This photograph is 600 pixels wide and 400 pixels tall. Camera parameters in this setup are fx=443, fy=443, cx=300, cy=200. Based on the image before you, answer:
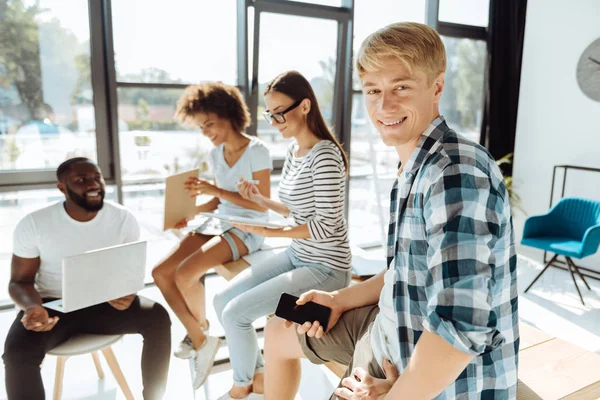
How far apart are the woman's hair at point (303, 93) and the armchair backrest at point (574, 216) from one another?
8.62ft

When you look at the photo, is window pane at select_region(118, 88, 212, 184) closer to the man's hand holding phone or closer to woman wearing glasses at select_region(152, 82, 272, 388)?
woman wearing glasses at select_region(152, 82, 272, 388)

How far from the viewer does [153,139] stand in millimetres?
3402

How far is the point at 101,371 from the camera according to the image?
2.28 meters

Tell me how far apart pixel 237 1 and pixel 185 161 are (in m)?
1.31

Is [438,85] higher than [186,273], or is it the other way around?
[438,85]

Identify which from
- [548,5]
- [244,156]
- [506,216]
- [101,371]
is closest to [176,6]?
[244,156]

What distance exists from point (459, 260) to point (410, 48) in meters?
0.44

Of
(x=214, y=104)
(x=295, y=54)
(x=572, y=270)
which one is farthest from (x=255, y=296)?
(x=572, y=270)

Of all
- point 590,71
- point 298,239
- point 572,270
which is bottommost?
point 572,270

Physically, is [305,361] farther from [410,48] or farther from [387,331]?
[410,48]

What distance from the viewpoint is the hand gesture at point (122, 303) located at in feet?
6.47

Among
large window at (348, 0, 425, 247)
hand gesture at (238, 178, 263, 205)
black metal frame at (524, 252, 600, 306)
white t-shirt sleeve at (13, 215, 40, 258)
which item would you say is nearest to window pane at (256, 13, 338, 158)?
large window at (348, 0, 425, 247)

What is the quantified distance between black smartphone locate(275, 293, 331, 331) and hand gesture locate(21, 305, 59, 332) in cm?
106

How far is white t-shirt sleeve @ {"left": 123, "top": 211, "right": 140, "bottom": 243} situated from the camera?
2.13m
